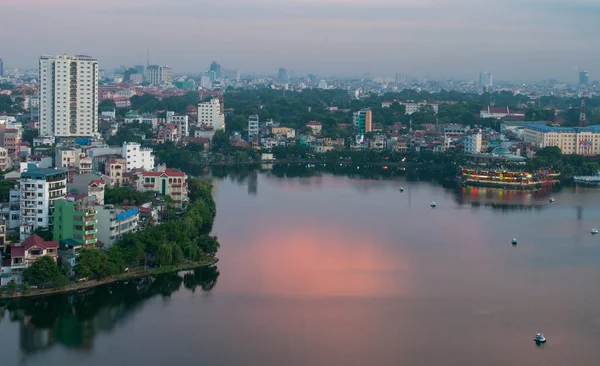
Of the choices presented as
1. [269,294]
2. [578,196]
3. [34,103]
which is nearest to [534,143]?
[578,196]

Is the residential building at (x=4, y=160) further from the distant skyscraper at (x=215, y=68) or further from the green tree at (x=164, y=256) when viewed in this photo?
the distant skyscraper at (x=215, y=68)

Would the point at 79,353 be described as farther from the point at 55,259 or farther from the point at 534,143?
the point at 534,143

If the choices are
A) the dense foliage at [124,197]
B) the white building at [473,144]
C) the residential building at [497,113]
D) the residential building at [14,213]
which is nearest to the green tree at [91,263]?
the residential building at [14,213]

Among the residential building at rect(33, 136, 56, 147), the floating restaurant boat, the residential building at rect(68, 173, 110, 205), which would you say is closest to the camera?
the residential building at rect(68, 173, 110, 205)

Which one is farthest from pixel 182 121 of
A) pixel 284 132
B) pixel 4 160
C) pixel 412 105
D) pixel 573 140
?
pixel 412 105

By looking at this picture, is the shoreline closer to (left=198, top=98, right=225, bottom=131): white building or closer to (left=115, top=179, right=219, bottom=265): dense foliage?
(left=115, top=179, right=219, bottom=265): dense foliage

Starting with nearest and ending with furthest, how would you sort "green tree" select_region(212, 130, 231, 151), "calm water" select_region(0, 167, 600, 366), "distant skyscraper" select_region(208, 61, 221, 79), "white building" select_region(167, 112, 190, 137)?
1. "calm water" select_region(0, 167, 600, 366)
2. "green tree" select_region(212, 130, 231, 151)
3. "white building" select_region(167, 112, 190, 137)
4. "distant skyscraper" select_region(208, 61, 221, 79)

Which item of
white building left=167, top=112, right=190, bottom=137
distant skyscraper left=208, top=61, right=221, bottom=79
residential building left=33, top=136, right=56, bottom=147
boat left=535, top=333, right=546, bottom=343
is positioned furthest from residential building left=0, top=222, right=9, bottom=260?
distant skyscraper left=208, top=61, right=221, bottom=79
